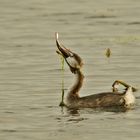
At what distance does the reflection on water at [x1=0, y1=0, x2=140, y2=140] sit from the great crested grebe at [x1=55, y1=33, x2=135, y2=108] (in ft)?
0.87

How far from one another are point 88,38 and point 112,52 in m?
1.65

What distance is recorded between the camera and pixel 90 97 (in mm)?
19922

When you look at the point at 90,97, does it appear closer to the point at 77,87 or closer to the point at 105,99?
the point at 105,99

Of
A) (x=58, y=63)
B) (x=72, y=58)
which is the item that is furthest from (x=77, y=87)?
(x=58, y=63)

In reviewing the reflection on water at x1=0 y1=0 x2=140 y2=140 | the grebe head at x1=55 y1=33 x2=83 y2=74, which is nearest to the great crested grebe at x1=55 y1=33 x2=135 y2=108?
the grebe head at x1=55 y1=33 x2=83 y2=74

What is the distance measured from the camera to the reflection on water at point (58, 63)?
1816cm

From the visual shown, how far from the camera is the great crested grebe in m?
19.8

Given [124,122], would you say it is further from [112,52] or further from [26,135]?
[112,52]

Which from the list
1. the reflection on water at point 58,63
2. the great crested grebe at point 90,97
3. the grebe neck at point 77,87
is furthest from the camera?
the grebe neck at point 77,87

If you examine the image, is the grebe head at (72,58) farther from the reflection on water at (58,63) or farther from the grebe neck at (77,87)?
the reflection on water at (58,63)

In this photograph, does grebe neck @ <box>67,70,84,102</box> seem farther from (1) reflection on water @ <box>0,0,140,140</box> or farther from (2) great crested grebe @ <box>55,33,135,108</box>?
(1) reflection on water @ <box>0,0,140,140</box>

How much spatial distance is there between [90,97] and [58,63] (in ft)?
14.4

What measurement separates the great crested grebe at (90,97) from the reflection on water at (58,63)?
27cm

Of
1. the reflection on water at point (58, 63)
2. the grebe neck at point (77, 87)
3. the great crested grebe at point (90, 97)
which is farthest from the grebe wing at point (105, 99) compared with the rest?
the grebe neck at point (77, 87)
